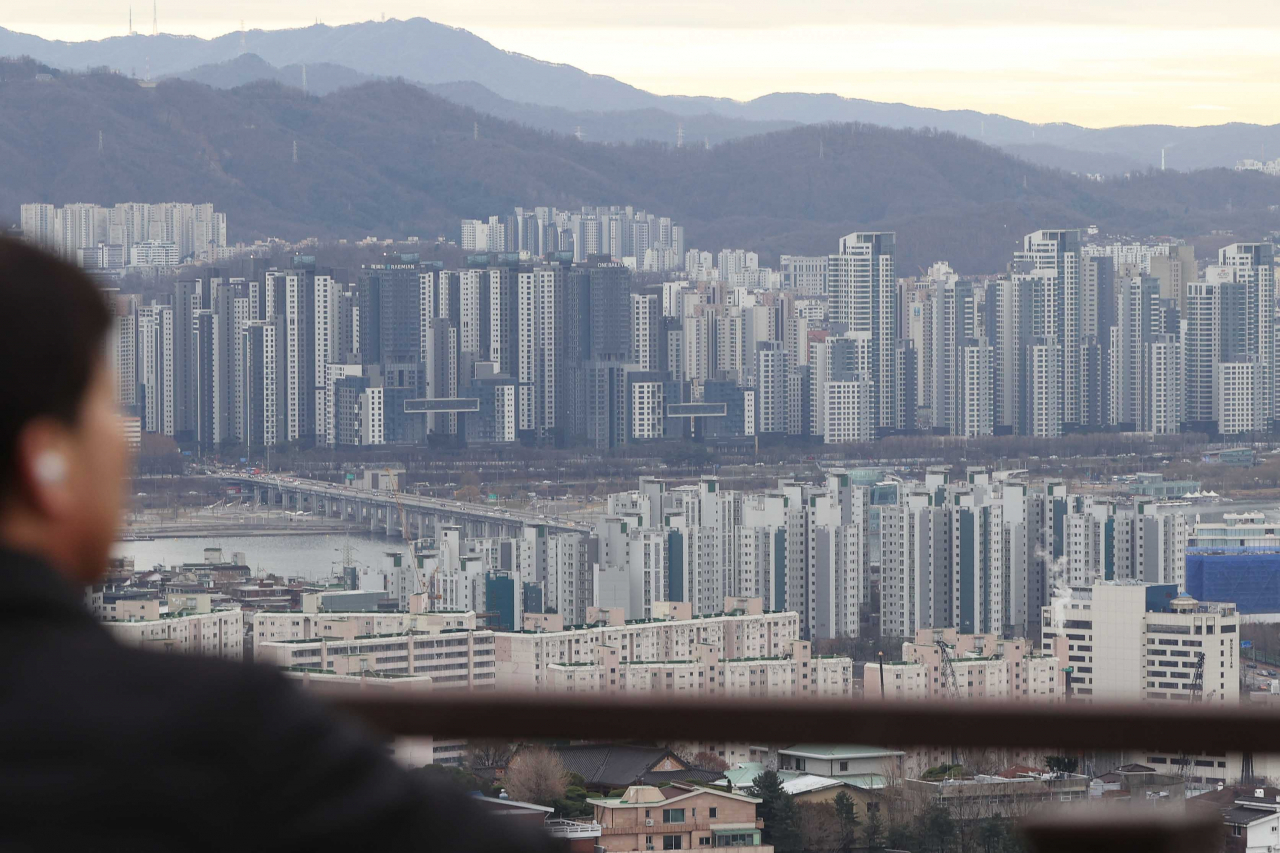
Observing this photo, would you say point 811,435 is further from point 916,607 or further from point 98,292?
point 98,292

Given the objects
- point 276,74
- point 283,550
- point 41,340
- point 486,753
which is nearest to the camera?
point 41,340

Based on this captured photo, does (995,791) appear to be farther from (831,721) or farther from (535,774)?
(831,721)

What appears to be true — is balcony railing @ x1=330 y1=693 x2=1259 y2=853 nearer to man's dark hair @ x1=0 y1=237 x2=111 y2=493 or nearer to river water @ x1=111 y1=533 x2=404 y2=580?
man's dark hair @ x1=0 y1=237 x2=111 y2=493

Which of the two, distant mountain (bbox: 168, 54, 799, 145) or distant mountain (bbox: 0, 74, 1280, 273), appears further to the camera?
distant mountain (bbox: 168, 54, 799, 145)

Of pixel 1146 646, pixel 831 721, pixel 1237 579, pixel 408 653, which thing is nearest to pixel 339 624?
pixel 408 653

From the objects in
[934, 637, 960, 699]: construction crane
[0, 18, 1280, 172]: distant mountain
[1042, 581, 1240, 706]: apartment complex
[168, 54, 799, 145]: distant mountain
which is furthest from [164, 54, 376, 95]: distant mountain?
[934, 637, 960, 699]: construction crane

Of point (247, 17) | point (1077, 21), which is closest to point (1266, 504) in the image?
point (1077, 21)
